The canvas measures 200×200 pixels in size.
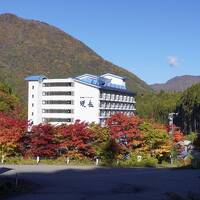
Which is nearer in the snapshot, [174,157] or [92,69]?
[174,157]

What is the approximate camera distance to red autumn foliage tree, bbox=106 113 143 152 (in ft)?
111

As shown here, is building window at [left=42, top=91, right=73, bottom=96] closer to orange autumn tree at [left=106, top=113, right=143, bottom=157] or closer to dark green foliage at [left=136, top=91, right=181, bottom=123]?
dark green foliage at [left=136, top=91, right=181, bottom=123]

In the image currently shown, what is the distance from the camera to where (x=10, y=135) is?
31.2m

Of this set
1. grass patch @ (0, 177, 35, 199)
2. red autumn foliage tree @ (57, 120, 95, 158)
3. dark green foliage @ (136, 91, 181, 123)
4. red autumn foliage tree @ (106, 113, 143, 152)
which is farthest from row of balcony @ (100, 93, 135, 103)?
grass patch @ (0, 177, 35, 199)

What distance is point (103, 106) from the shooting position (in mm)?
80625

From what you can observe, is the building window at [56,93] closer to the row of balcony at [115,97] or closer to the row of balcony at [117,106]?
the row of balcony at [115,97]

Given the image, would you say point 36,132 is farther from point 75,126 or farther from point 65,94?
point 65,94

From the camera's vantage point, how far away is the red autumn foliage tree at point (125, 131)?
1326 inches

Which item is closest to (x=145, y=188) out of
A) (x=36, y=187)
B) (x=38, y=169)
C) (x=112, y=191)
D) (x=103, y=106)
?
(x=112, y=191)

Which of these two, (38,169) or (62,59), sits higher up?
(62,59)

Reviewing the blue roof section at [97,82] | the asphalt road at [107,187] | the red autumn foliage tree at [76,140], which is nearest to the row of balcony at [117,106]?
the blue roof section at [97,82]

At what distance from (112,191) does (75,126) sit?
1553 cm

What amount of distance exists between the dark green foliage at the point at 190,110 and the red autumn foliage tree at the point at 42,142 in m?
51.5

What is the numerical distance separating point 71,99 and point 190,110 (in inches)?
810
